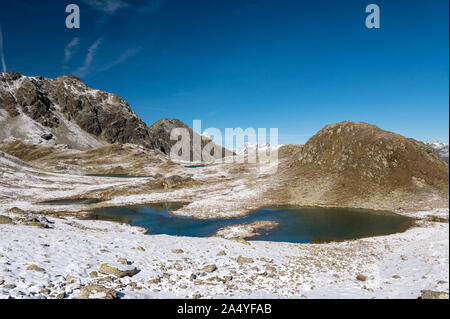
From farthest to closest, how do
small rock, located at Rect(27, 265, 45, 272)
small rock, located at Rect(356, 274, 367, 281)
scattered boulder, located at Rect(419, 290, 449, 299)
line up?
small rock, located at Rect(356, 274, 367, 281) < small rock, located at Rect(27, 265, 45, 272) < scattered boulder, located at Rect(419, 290, 449, 299)

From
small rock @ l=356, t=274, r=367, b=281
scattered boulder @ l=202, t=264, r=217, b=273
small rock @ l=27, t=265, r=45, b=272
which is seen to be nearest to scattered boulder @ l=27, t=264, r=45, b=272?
small rock @ l=27, t=265, r=45, b=272

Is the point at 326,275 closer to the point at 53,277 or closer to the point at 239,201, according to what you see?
the point at 53,277

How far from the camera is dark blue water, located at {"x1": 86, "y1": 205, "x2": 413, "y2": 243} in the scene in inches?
1548

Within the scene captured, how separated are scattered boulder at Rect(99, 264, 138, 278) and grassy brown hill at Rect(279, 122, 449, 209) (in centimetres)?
3073

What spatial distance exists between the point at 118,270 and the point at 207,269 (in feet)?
19.8

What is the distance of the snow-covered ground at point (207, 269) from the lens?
12.9 meters

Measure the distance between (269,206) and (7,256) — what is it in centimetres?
5284

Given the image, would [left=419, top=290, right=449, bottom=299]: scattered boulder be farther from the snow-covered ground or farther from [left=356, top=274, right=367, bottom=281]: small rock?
[left=356, top=274, right=367, bottom=281]: small rock

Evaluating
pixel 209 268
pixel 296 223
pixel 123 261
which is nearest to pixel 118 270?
pixel 123 261

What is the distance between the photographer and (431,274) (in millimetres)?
11125

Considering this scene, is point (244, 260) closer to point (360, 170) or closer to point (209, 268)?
point (209, 268)

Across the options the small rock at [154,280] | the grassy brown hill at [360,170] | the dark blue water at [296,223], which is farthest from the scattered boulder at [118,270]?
the grassy brown hill at [360,170]

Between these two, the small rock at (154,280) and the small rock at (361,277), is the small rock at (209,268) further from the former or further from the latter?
the small rock at (361,277)

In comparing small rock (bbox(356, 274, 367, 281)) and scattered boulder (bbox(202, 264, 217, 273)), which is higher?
scattered boulder (bbox(202, 264, 217, 273))
